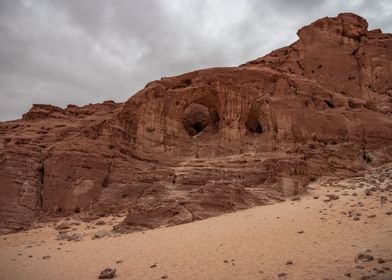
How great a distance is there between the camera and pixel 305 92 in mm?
33875

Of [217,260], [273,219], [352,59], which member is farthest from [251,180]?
[352,59]

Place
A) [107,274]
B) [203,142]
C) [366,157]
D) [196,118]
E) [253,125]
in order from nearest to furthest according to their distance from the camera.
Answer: [107,274], [366,157], [203,142], [253,125], [196,118]

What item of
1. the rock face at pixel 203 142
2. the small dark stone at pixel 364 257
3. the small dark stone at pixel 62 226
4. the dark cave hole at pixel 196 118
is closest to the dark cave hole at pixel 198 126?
the dark cave hole at pixel 196 118

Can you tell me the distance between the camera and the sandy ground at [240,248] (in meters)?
10.8

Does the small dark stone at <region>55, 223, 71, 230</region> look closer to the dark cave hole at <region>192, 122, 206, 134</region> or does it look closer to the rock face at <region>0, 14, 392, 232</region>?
the rock face at <region>0, 14, 392, 232</region>

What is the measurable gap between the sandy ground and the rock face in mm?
2281

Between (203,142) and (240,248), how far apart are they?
18.8 metres

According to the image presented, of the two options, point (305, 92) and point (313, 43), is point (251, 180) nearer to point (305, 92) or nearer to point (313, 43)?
point (305, 92)

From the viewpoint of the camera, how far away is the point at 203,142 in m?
31.9

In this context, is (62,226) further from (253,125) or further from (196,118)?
(196,118)

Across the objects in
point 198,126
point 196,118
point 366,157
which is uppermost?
point 196,118

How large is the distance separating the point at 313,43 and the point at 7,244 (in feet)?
126

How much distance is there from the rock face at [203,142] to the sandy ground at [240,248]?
228 centimetres

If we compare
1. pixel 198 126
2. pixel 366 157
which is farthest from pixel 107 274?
pixel 198 126
